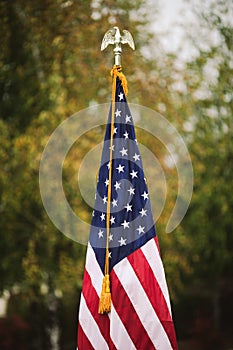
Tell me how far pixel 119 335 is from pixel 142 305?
233mm

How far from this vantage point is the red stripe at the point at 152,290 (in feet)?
9.99

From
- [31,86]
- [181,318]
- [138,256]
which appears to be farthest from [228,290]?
[138,256]

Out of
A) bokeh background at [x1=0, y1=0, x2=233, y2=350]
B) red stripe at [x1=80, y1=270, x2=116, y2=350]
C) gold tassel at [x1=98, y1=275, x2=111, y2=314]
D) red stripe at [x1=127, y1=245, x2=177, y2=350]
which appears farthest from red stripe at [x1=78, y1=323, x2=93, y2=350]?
bokeh background at [x1=0, y1=0, x2=233, y2=350]

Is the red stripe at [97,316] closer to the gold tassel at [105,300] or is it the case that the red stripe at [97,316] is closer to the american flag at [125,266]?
the american flag at [125,266]

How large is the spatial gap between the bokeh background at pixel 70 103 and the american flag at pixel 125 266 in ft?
11.9

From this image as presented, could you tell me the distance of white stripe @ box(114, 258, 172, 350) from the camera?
3020 millimetres

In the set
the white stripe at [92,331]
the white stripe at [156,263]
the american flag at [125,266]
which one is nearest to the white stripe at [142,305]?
the american flag at [125,266]

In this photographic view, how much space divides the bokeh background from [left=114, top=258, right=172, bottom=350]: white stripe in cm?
380

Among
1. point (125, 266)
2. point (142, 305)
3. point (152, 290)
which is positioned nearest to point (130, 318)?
point (142, 305)

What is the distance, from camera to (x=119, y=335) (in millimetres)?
3037

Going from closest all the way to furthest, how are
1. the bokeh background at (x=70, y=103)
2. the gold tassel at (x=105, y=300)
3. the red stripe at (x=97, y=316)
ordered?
the gold tassel at (x=105, y=300) → the red stripe at (x=97, y=316) → the bokeh background at (x=70, y=103)

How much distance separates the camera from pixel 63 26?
24.2 ft

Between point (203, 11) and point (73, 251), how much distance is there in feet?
15.3

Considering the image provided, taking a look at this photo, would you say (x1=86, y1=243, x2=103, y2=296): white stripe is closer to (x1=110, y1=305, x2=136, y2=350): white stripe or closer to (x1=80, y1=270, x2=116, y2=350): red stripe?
(x1=80, y1=270, x2=116, y2=350): red stripe
